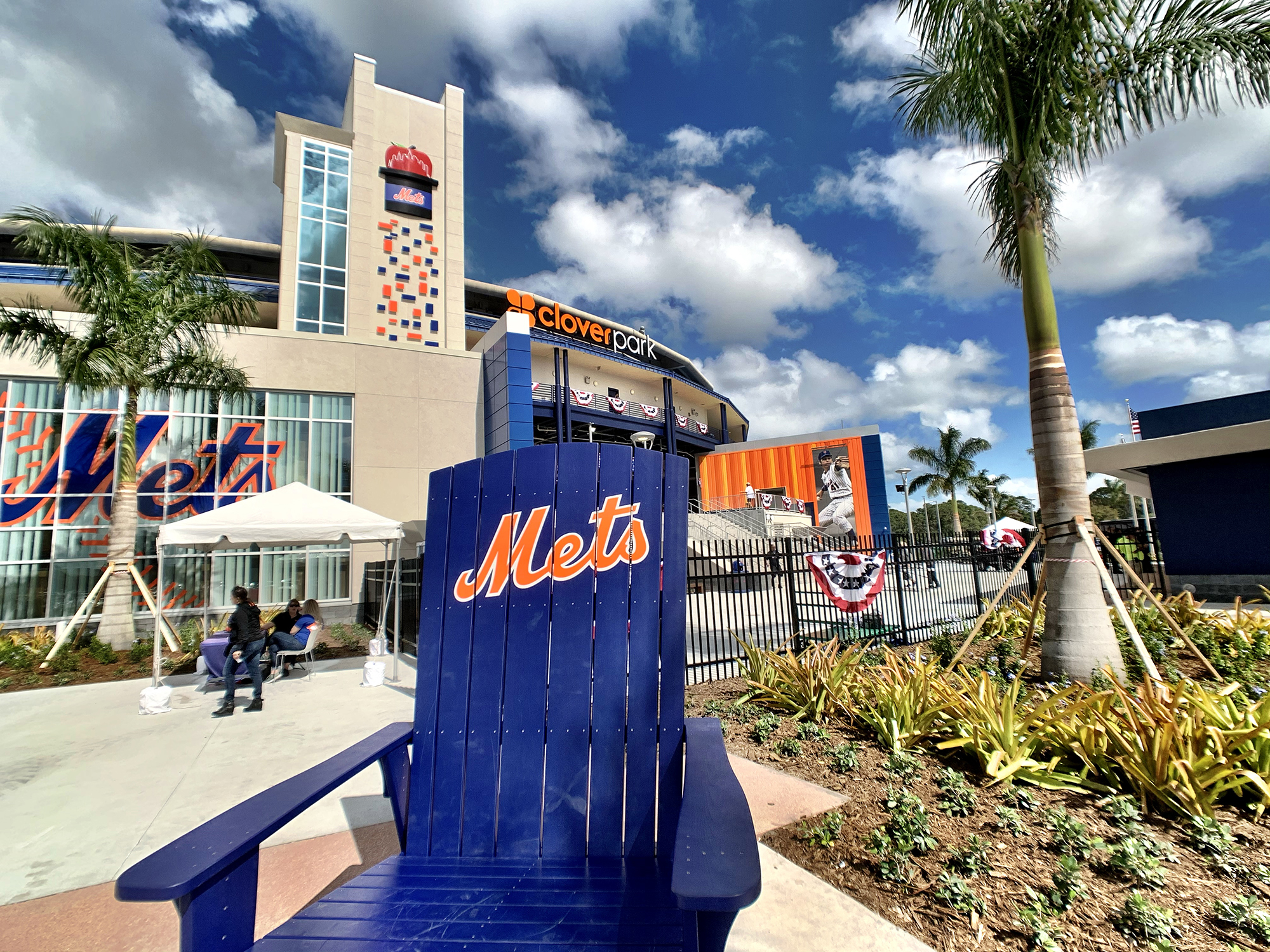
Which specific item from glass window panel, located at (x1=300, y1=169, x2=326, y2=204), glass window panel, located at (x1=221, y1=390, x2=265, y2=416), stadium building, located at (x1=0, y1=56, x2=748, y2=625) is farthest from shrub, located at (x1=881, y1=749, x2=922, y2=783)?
glass window panel, located at (x1=300, y1=169, x2=326, y2=204)

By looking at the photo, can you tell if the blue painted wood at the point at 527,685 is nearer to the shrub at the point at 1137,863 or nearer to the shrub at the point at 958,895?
the shrub at the point at 958,895

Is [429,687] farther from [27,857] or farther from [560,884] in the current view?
[27,857]

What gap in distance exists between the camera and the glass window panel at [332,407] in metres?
16.3

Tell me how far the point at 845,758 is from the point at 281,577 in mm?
15490

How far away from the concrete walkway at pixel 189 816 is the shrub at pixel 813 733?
546mm

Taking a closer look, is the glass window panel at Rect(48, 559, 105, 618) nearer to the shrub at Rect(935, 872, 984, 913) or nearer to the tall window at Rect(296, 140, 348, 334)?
the tall window at Rect(296, 140, 348, 334)

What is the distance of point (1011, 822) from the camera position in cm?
298

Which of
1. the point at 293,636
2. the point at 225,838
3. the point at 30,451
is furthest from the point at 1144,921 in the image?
the point at 30,451

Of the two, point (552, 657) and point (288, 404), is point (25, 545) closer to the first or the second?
point (288, 404)

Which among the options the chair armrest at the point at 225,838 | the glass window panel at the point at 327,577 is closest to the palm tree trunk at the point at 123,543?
the glass window panel at the point at 327,577

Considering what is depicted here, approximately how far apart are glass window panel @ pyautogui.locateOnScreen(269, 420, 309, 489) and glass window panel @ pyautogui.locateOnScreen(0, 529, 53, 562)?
4.85 metres

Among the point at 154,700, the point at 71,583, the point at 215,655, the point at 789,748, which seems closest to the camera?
the point at 789,748

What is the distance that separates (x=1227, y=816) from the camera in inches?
115

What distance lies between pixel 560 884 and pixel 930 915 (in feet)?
5.32
